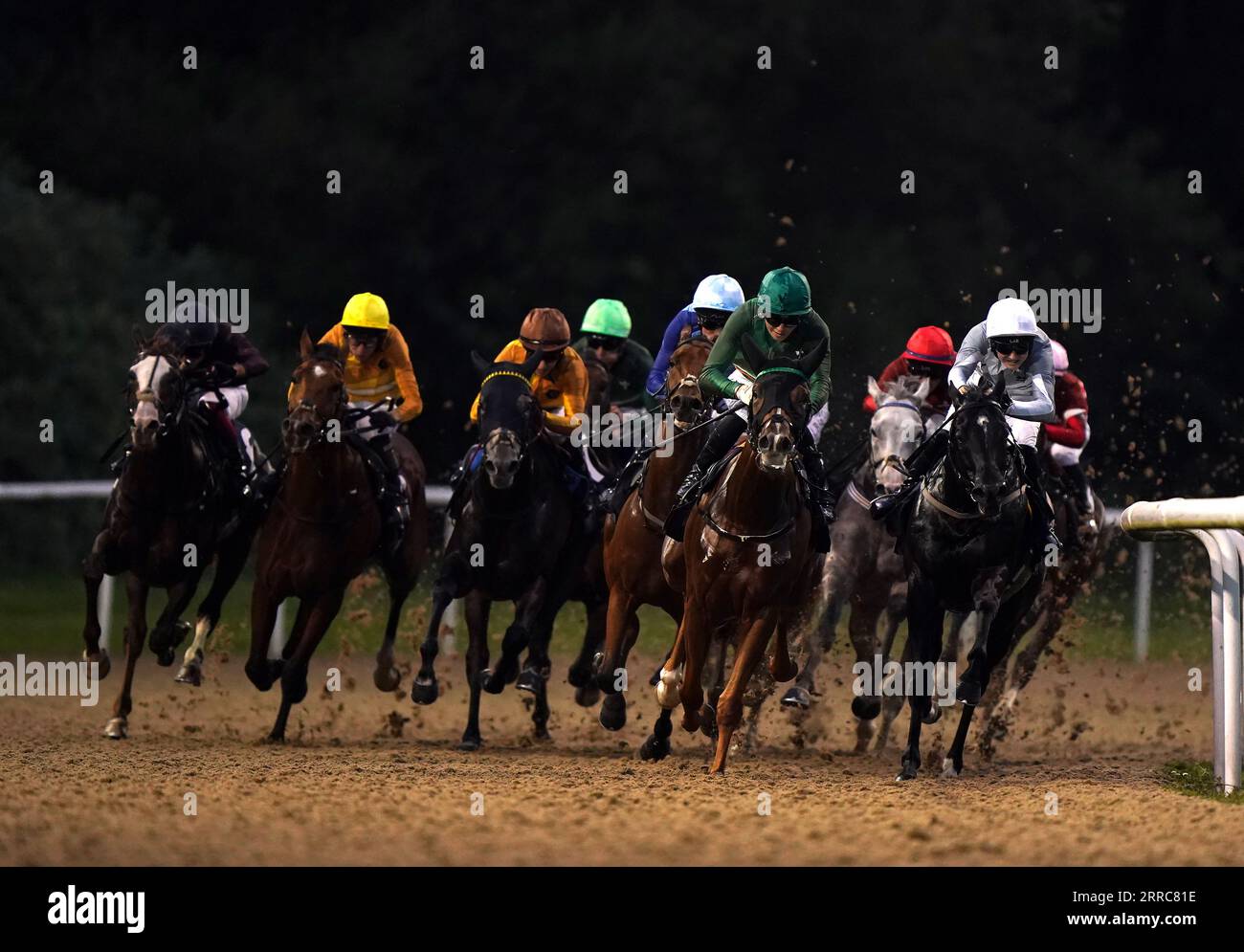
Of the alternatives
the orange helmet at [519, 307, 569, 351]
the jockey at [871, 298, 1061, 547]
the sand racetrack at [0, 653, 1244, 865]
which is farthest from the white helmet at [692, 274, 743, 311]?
the sand racetrack at [0, 653, 1244, 865]

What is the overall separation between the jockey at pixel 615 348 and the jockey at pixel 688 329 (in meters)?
1.25

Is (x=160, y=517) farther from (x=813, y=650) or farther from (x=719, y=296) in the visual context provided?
(x=813, y=650)

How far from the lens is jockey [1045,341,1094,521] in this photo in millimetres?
11914

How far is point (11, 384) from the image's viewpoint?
25.0 metres

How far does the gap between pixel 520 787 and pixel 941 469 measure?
7.89ft

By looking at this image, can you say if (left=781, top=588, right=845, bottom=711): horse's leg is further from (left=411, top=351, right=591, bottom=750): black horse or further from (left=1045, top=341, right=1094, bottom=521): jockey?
(left=1045, top=341, right=1094, bottom=521): jockey

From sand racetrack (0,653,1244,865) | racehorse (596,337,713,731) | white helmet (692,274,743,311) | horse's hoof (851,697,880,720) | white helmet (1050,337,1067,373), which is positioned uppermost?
white helmet (692,274,743,311)

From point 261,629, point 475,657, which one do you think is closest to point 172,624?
point 261,629

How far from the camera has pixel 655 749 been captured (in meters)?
10.5

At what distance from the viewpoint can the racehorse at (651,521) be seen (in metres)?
10.2

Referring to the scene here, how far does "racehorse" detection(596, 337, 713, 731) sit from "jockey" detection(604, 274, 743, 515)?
0.09m

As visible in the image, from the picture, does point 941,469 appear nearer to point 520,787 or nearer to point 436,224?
point 520,787

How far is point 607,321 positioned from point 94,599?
3.27m

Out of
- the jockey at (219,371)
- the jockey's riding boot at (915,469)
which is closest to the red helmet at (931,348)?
the jockey's riding boot at (915,469)
